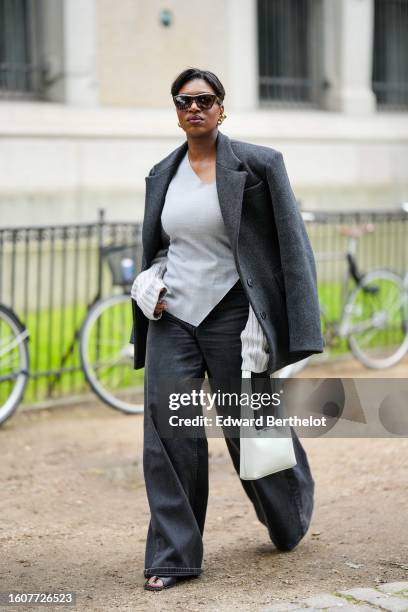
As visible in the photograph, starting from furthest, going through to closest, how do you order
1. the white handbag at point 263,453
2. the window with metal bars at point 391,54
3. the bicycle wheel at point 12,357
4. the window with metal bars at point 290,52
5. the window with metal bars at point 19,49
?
the window with metal bars at point 391,54 → the window with metal bars at point 290,52 → the window with metal bars at point 19,49 → the bicycle wheel at point 12,357 → the white handbag at point 263,453

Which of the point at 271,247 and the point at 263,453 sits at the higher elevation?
the point at 271,247

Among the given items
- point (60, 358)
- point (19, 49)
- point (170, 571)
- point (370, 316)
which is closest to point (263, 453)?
point (170, 571)

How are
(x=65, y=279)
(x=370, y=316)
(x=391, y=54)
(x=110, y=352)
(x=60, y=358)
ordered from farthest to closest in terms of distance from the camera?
(x=391, y=54)
(x=65, y=279)
(x=370, y=316)
(x=60, y=358)
(x=110, y=352)

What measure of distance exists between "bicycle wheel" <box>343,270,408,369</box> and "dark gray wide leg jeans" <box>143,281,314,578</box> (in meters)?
5.02

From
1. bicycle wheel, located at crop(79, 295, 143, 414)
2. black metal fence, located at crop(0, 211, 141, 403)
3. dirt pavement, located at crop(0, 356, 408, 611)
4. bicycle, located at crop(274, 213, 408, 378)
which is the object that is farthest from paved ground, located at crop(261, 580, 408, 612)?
bicycle, located at crop(274, 213, 408, 378)

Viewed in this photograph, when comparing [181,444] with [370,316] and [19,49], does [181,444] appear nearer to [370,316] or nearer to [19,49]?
[370,316]

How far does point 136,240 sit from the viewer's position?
9.02 meters

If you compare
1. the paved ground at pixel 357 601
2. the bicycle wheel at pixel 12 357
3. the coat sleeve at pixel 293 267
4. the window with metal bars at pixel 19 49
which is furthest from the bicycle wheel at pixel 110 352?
the window with metal bars at pixel 19 49

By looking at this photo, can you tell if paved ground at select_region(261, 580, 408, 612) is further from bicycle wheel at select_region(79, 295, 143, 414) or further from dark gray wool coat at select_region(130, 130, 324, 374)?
bicycle wheel at select_region(79, 295, 143, 414)

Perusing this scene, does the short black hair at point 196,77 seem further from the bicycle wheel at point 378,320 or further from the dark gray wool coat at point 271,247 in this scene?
the bicycle wheel at point 378,320

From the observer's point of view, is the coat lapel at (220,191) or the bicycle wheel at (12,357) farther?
the bicycle wheel at (12,357)

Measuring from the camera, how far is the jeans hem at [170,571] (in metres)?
4.32

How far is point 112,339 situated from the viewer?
8234 millimetres

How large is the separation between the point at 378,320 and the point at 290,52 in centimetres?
639
